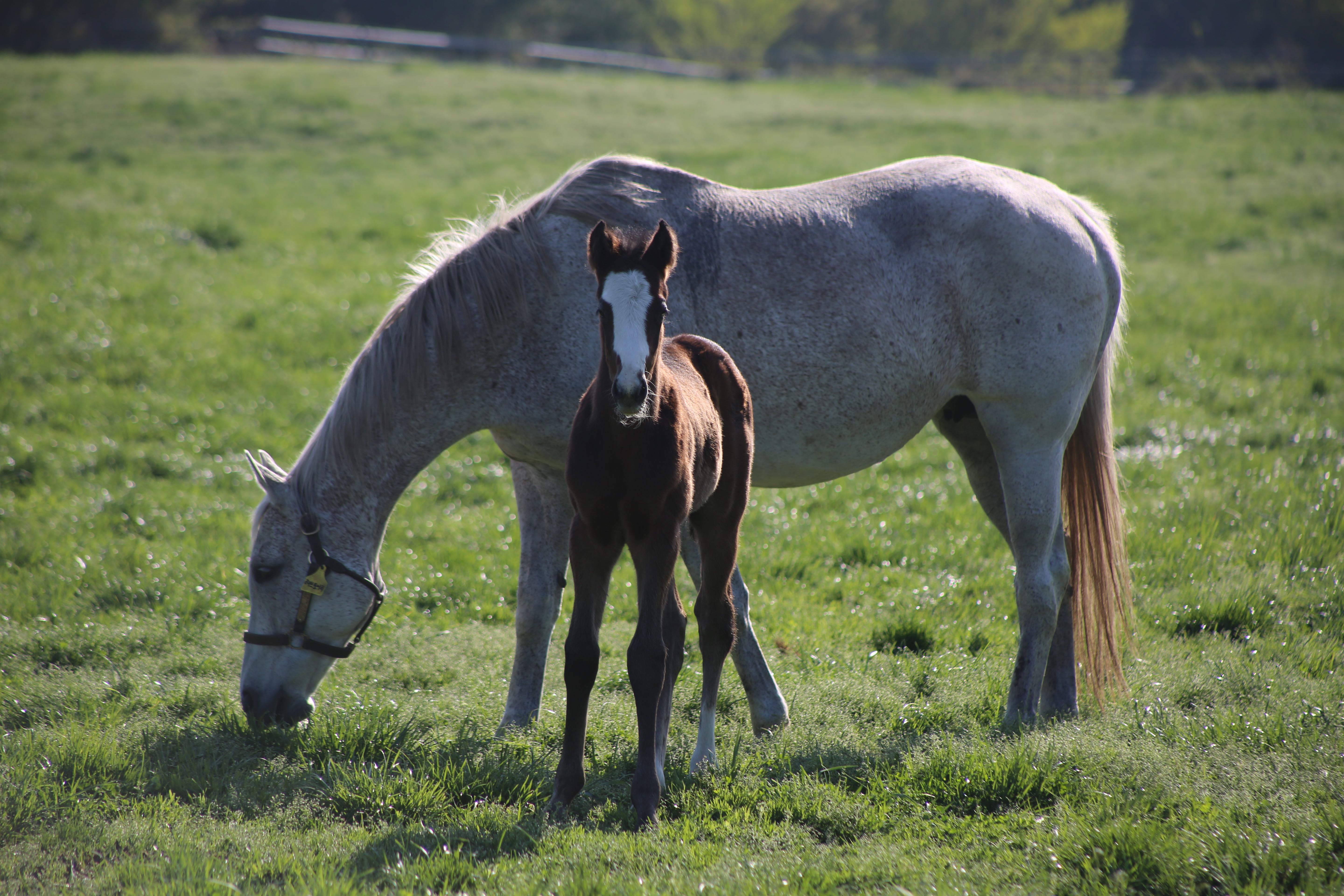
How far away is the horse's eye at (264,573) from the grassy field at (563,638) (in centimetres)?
62

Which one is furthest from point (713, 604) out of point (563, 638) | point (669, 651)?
point (563, 638)

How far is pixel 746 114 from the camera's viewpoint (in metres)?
22.6

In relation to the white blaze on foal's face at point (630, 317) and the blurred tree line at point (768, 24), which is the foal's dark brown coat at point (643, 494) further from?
the blurred tree line at point (768, 24)

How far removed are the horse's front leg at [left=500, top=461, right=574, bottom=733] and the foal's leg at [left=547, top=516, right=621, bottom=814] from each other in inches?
38.8

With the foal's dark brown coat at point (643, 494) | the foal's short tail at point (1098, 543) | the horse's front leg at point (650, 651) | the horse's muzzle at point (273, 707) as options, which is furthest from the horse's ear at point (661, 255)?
the foal's short tail at point (1098, 543)

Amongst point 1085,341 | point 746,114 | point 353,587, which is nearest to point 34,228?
point 353,587

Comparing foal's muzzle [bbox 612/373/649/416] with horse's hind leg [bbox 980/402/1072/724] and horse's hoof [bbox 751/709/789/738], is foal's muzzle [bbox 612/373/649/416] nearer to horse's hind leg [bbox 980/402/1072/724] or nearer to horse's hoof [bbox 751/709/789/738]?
horse's hoof [bbox 751/709/789/738]

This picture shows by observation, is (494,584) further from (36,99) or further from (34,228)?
(36,99)

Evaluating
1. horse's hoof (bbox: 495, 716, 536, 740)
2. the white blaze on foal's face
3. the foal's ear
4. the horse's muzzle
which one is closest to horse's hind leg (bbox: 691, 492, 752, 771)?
horse's hoof (bbox: 495, 716, 536, 740)

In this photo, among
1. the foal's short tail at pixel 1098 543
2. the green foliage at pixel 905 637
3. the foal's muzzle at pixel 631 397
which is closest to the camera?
the foal's muzzle at pixel 631 397

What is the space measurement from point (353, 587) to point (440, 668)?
1.00 meters

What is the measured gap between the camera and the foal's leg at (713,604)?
3.59 meters

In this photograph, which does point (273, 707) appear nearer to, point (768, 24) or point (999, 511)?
point (999, 511)

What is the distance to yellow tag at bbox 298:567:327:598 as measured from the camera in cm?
396
